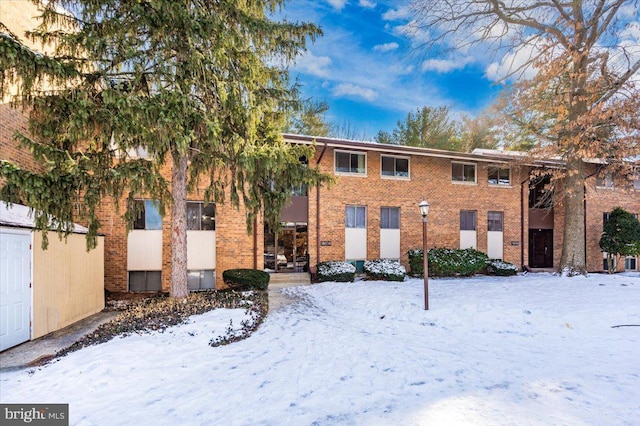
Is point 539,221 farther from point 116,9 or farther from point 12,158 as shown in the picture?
point 12,158

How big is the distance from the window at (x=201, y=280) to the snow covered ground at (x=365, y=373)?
6.29 metres

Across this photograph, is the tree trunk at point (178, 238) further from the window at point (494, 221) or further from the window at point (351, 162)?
the window at point (494, 221)

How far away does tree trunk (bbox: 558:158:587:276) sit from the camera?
14.5 m

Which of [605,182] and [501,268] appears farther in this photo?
[605,182]

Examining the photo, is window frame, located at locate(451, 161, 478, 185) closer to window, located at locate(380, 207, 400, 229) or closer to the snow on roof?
window, located at locate(380, 207, 400, 229)

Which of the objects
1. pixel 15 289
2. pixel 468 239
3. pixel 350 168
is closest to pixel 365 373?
pixel 15 289

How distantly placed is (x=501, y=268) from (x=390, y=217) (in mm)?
6102

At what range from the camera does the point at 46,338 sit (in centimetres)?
705

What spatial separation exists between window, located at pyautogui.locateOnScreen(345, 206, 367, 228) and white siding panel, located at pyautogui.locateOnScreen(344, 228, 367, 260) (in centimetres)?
24

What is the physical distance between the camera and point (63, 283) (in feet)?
26.4

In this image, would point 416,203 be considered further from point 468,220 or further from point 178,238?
point 178,238

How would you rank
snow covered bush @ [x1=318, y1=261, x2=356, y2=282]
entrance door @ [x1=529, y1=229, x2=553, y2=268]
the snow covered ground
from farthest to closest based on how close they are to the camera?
1. entrance door @ [x1=529, y1=229, x2=553, y2=268]
2. snow covered bush @ [x1=318, y1=261, x2=356, y2=282]
3. the snow covered ground

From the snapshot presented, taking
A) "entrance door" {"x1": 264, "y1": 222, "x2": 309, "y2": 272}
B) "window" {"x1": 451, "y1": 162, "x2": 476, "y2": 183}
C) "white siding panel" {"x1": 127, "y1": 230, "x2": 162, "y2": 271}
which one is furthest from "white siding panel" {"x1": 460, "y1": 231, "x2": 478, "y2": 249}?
"white siding panel" {"x1": 127, "y1": 230, "x2": 162, "y2": 271}

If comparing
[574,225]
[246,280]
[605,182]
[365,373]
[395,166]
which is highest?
[395,166]
